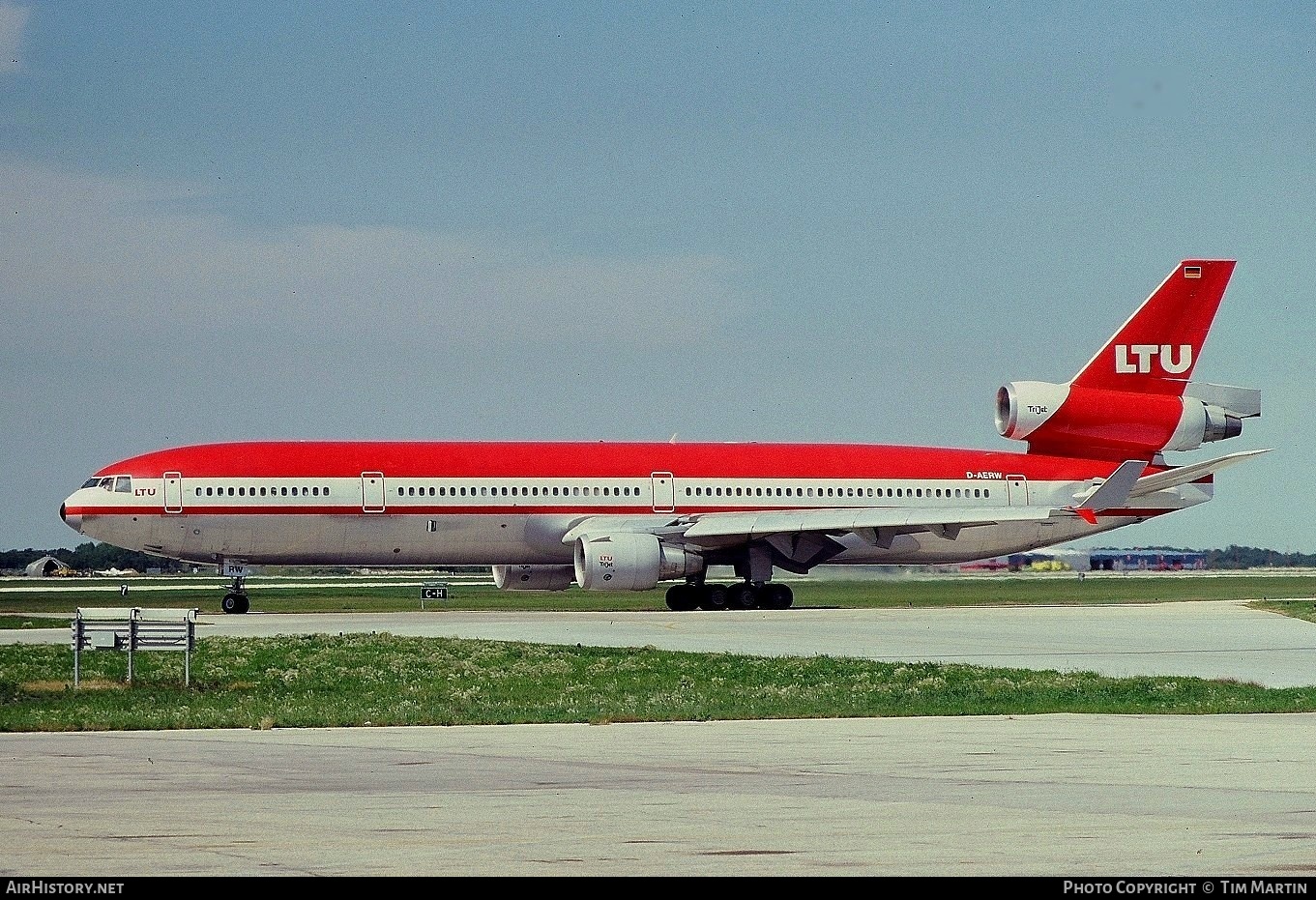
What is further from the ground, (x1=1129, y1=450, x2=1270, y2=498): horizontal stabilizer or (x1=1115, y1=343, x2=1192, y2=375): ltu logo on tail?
(x1=1115, y1=343, x2=1192, y2=375): ltu logo on tail

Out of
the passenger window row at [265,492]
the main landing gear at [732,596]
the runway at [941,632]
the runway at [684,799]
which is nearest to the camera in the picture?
the runway at [684,799]

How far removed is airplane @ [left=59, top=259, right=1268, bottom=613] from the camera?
4838 centimetres

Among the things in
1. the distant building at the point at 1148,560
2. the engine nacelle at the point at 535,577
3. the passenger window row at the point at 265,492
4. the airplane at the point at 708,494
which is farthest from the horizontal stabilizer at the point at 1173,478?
the distant building at the point at 1148,560

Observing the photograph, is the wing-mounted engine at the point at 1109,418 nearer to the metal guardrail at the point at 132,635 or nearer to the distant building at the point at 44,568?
the metal guardrail at the point at 132,635

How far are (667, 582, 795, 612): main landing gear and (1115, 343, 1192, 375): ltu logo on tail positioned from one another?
12543mm

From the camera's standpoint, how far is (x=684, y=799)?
12.7 metres

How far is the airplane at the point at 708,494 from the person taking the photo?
159 ft

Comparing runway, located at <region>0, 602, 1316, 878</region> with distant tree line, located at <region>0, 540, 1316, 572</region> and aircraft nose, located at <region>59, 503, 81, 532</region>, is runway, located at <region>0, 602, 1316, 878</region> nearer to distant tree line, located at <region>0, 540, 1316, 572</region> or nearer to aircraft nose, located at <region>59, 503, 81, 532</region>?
aircraft nose, located at <region>59, 503, 81, 532</region>

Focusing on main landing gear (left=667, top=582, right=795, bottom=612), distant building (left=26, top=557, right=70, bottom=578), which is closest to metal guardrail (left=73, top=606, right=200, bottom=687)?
main landing gear (left=667, top=582, right=795, bottom=612)

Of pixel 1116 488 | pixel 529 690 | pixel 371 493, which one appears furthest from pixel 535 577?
pixel 529 690

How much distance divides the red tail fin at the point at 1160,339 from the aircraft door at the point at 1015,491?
3.54 metres

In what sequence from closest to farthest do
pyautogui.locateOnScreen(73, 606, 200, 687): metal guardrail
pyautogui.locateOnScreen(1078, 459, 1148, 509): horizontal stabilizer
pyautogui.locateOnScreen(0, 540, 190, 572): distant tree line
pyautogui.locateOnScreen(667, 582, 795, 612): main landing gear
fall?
pyautogui.locateOnScreen(73, 606, 200, 687): metal guardrail → pyautogui.locateOnScreen(1078, 459, 1148, 509): horizontal stabilizer → pyautogui.locateOnScreen(667, 582, 795, 612): main landing gear → pyautogui.locateOnScreen(0, 540, 190, 572): distant tree line

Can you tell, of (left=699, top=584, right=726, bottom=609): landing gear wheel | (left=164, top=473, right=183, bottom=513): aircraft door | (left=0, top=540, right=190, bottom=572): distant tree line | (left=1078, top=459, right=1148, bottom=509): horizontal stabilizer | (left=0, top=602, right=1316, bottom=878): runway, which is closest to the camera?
(left=0, top=602, right=1316, bottom=878): runway

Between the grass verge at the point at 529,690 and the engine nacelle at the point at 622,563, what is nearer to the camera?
the grass verge at the point at 529,690
